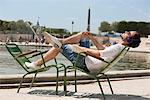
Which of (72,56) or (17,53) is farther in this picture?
(17,53)

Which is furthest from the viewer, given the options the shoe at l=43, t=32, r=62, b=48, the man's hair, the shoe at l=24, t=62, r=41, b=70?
the shoe at l=24, t=62, r=41, b=70

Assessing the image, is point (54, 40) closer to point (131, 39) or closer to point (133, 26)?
point (131, 39)

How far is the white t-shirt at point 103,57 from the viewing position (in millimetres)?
5660

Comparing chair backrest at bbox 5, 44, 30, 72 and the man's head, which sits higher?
the man's head

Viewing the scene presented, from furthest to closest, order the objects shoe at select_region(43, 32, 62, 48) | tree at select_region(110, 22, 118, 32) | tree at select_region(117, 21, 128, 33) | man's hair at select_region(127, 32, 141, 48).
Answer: tree at select_region(110, 22, 118, 32) → tree at select_region(117, 21, 128, 33) → shoe at select_region(43, 32, 62, 48) → man's hair at select_region(127, 32, 141, 48)

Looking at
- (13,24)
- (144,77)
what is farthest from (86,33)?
(13,24)

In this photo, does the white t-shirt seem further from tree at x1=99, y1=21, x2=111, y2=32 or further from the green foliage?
tree at x1=99, y1=21, x2=111, y2=32

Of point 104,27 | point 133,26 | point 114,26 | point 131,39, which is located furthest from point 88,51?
point 104,27

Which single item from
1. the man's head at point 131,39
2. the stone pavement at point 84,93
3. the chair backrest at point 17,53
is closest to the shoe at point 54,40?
the chair backrest at point 17,53

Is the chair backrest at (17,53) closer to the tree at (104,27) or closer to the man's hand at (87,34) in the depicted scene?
the man's hand at (87,34)

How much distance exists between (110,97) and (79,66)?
61 centimetres

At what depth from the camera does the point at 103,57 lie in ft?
18.8

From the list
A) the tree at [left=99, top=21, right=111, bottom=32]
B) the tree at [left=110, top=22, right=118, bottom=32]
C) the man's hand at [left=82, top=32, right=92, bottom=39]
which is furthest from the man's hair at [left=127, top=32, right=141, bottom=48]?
the tree at [left=99, top=21, right=111, bottom=32]

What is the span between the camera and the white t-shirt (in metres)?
5.66
